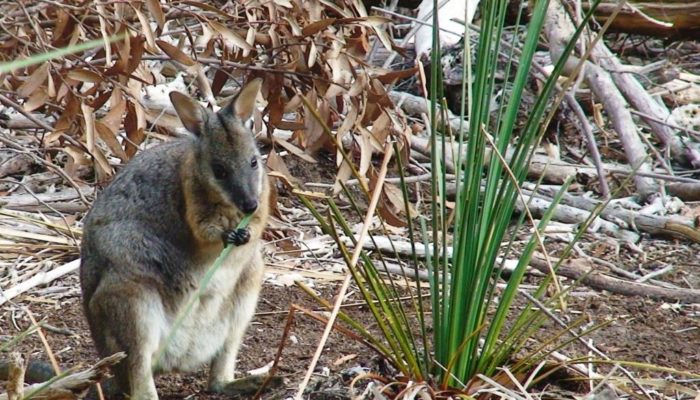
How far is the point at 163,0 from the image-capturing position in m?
4.83

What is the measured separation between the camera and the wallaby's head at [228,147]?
353 centimetres

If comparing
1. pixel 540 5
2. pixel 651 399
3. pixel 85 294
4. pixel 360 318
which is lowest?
pixel 360 318

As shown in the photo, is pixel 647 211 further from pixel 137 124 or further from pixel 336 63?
pixel 137 124

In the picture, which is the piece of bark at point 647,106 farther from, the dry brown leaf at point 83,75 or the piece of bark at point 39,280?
the piece of bark at point 39,280

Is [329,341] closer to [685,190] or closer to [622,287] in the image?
[622,287]

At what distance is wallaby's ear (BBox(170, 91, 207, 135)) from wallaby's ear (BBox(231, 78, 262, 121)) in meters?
0.11

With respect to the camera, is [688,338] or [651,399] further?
[688,338]

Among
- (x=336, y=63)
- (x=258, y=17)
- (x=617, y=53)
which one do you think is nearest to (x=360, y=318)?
(x=336, y=63)

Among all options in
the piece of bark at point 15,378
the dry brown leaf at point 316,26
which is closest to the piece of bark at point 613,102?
the dry brown leaf at point 316,26

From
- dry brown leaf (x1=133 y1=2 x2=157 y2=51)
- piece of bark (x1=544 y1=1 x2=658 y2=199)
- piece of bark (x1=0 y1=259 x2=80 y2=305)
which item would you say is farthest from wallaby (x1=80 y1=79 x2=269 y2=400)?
piece of bark (x1=544 y1=1 x2=658 y2=199)

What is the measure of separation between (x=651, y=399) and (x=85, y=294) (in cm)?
183

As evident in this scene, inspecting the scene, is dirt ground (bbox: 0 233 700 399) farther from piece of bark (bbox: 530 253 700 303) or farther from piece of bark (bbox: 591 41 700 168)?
piece of bark (bbox: 591 41 700 168)

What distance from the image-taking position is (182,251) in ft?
12.0

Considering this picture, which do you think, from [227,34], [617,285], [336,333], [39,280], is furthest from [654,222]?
[39,280]
